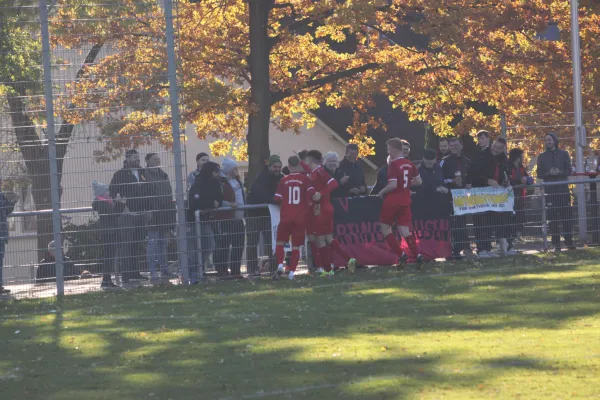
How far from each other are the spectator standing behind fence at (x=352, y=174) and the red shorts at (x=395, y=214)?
1.57m

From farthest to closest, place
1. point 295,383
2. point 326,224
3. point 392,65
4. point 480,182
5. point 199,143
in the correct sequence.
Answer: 1. point 199,143
2. point 392,65
3. point 480,182
4. point 326,224
5. point 295,383

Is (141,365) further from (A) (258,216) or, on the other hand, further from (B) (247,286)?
(A) (258,216)

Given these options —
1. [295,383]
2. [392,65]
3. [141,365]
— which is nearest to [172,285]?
[141,365]

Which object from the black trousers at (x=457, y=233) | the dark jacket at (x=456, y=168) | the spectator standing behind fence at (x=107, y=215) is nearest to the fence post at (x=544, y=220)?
the dark jacket at (x=456, y=168)

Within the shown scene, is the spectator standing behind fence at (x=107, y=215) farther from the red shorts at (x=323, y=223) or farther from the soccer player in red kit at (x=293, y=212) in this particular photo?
the red shorts at (x=323, y=223)

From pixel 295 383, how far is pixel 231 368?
0.95 metres

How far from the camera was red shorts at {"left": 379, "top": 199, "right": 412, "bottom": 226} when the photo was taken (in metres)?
16.8

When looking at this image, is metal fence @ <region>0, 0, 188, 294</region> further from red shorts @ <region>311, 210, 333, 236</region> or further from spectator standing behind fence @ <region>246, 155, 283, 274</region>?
red shorts @ <region>311, 210, 333, 236</region>

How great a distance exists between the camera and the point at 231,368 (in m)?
9.10

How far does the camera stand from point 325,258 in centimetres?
1709

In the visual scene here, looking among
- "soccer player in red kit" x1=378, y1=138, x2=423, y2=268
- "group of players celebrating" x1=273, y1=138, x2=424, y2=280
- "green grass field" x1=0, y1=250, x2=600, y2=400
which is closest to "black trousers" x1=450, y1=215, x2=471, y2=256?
"group of players celebrating" x1=273, y1=138, x2=424, y2=280

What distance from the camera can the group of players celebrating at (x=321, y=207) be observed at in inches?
653

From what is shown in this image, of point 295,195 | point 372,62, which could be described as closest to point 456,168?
point 295,195

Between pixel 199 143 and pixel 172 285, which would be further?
pixel 199 143
